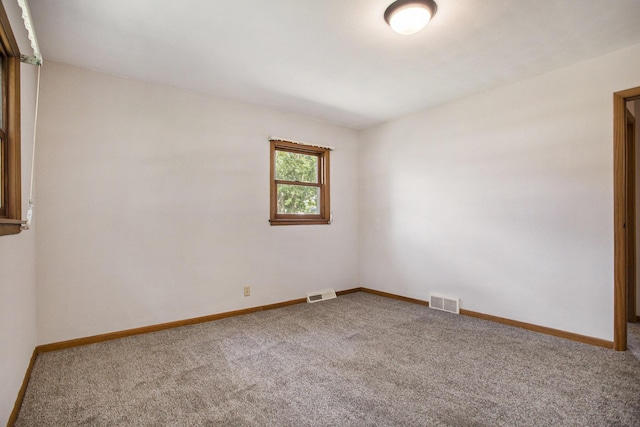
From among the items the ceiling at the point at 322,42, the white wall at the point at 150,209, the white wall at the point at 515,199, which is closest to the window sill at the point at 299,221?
the white wall at the point at 150,209

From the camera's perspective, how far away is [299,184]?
14.2 feet

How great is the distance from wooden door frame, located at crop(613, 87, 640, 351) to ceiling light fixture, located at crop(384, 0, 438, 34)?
6.09ft

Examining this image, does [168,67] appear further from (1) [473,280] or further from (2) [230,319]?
(1) [473,280]

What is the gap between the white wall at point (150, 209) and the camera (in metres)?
2.72

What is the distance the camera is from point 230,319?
3.49 m

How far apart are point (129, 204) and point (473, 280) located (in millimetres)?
3652

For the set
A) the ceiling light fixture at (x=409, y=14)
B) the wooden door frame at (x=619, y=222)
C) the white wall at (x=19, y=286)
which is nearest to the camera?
the white wall at (x=19, y=286)

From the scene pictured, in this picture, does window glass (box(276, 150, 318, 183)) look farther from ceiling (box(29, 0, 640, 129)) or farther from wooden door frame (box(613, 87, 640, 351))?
wooden door frame (box(613, 87, 640, 351))

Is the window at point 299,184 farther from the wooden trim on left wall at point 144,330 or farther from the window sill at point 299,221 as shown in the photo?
the wooden trim on left wall at point 144,330

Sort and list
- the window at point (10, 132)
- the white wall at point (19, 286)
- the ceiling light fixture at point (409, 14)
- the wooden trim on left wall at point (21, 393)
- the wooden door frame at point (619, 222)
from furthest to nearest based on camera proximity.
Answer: the wooden door frame at point (619, 222)
the ceiling light fixture at point (409, 14)
the window at point (10, 132)
the wooden trim on left wall at point (21, 393)
the white wall at point (19, 286)

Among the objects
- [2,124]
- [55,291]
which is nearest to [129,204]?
[55,291]

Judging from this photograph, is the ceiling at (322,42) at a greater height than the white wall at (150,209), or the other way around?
the ceiling at (322,42)

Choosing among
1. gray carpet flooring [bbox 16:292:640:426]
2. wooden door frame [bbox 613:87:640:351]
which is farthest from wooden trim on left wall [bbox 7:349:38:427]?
wooden door frame [bbox 613:87:640:351]

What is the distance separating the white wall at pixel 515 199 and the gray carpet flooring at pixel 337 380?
45cm
